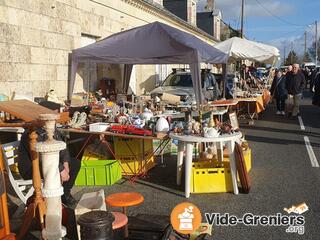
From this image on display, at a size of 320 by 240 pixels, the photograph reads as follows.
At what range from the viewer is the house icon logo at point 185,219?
3.86 metres

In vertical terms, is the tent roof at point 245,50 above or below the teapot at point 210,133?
above

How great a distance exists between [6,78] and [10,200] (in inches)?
153

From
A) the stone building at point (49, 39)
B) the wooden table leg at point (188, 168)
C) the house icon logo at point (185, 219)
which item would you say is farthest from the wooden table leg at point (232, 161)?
the stone building at point (49, 39)

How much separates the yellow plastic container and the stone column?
329 cm

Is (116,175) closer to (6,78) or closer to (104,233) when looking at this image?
(104,233)

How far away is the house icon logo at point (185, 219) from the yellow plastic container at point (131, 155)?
125 inches

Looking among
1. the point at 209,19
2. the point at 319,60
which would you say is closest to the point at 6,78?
the point at 209,19

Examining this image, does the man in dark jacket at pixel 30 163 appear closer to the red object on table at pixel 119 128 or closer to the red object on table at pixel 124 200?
the red object on table at pixel 124 200

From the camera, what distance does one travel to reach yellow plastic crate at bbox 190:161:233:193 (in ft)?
19.9

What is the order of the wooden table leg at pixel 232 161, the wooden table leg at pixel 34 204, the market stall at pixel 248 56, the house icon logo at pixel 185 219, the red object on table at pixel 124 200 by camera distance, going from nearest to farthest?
the house icon logo at pixel 185 219 < the red object on table at pixel 124 200 < the wooden table leg at pixel 34 204 < the wooden table leg at pixel 232 161 < the market stall at pixel 248 56

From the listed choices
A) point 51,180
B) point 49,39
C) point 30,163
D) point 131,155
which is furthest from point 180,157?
point 49,39

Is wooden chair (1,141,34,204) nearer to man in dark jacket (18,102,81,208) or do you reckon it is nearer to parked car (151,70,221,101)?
man in dark jacket (18,102,81,208)

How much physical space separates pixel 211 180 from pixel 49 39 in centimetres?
644

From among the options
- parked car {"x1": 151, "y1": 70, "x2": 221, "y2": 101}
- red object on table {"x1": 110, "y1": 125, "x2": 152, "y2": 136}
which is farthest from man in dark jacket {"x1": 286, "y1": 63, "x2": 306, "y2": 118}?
red object on table {"x1": 110, "y1": 125, "x2": 152, "y2": 136}
